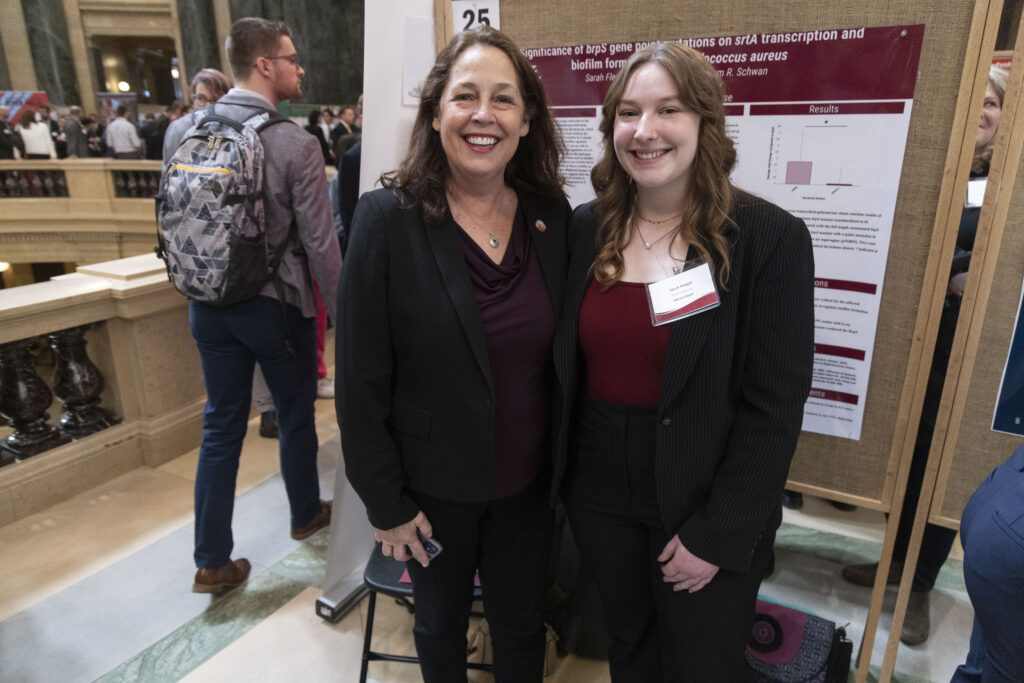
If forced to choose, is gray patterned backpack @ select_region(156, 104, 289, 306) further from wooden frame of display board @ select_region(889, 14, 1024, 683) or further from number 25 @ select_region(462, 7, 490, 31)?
wooden frame of display board @ select_region(889, 14, 1024, 683)

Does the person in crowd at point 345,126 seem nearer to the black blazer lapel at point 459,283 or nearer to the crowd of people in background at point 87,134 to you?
the crowd of people in background at point 87,134

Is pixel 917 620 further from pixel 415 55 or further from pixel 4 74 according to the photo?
pixel 4 74

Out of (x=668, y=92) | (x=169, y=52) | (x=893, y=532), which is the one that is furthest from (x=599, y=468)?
(x=169, y=52)

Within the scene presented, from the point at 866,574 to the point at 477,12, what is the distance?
2431 millimetres

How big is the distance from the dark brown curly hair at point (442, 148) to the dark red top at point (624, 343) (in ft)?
1.10

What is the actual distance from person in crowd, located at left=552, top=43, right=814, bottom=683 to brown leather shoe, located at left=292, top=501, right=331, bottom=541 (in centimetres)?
177

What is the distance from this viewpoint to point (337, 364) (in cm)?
133

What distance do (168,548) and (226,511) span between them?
→ 53 cm

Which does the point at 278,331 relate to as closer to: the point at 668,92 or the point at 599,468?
the point at 599,468

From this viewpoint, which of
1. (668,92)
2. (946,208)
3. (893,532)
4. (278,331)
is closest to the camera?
(668,92)

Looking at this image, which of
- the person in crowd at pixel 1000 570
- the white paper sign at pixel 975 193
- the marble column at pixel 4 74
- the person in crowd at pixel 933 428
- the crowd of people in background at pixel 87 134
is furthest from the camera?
the crowd of people in background at pixel 87 134

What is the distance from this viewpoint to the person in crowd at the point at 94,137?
9.90m

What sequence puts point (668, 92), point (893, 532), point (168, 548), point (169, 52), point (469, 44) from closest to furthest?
point (668, 92) < point (469, 44) < point (893, 532) < point (168, 548) < point (169, 52)

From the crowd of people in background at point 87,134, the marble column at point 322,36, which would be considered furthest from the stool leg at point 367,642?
the marble column at point 322,36
